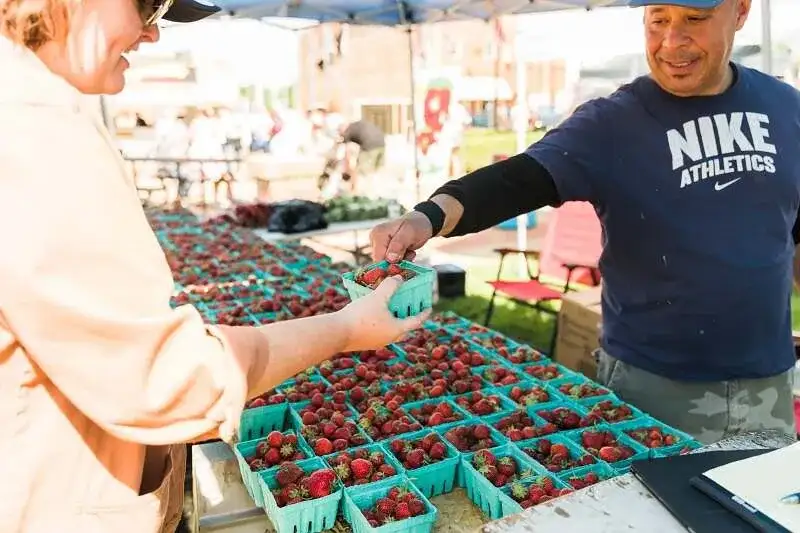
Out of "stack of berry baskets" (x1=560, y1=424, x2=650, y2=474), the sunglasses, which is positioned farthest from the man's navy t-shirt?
the sunglasses

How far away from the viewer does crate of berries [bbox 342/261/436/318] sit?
64.0 inches

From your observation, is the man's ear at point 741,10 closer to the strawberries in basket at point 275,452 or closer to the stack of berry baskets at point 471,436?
the stack of berry baskets at point 471,436

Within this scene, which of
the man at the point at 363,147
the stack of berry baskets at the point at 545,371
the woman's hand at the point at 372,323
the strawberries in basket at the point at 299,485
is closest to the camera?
the woman's hand at the point at 372,323

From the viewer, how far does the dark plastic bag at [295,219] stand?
21.0ft

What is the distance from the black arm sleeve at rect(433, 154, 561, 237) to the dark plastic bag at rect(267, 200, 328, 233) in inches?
164

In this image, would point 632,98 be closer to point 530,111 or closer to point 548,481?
point 548,481

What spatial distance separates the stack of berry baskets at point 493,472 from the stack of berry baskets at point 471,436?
0.06m

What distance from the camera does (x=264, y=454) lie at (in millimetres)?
2016

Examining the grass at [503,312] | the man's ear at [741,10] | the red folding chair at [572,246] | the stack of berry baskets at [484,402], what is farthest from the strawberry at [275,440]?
the red folding chair at [572,246]

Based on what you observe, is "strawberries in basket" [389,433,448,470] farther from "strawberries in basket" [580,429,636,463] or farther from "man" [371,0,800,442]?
"man" [371,0,800,442]

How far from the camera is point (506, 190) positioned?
2305mm

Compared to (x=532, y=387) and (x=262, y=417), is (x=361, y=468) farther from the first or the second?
(x=532, y=387)

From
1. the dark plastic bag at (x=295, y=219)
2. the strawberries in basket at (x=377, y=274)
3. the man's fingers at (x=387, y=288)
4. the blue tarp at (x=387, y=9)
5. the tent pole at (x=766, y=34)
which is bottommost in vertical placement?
the dark plastic bag at (x=295, y=219)

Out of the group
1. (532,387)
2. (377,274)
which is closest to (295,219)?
(532,387)
